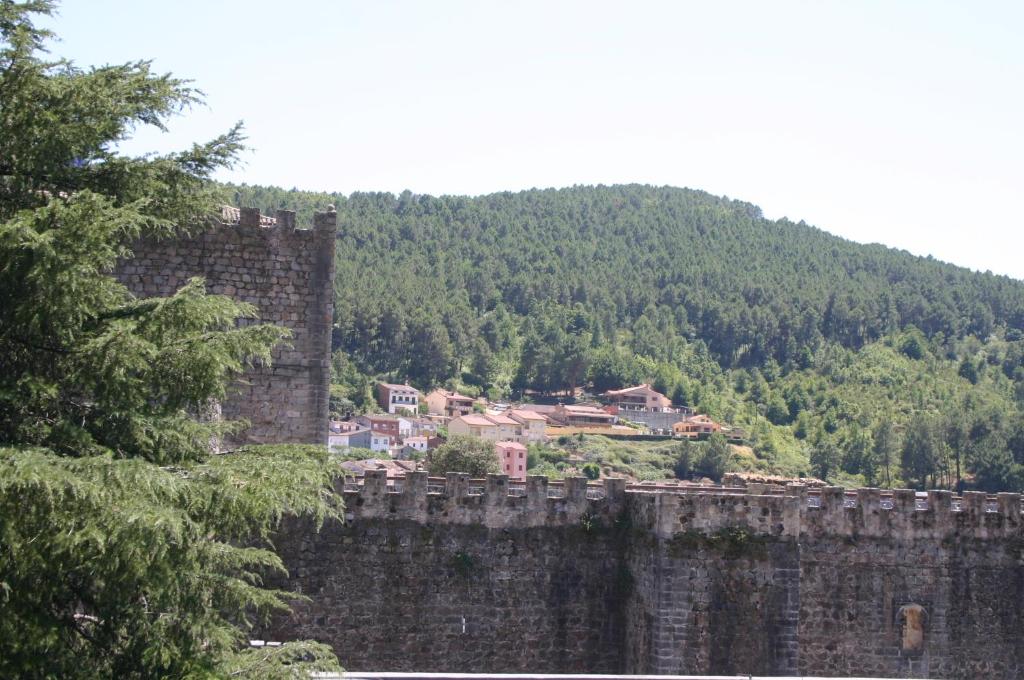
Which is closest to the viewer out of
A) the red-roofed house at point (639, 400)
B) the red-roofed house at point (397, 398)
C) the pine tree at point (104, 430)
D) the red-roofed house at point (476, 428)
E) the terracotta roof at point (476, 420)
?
the pine tree at point (104, 430)

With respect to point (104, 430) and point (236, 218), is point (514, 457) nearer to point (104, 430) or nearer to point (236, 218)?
point (236, 218)

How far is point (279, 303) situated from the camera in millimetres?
20188

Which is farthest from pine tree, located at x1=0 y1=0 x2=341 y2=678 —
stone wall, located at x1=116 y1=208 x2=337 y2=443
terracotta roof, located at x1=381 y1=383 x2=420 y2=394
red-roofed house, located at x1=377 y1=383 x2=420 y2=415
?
terracotta roof, located at x1=381 y1=383 x2=420 y2=394

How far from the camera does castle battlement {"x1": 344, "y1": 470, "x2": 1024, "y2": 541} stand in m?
20.3

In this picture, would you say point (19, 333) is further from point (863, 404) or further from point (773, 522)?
point (863, 404)

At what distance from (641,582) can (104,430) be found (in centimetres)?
1038

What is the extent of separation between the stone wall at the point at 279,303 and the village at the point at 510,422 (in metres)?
106

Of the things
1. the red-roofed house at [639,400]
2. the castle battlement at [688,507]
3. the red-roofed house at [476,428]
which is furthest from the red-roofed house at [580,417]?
the castle battlement at [688,507]

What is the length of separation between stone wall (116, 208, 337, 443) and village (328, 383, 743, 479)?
4156 inches

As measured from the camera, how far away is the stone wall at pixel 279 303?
20000 millimetres

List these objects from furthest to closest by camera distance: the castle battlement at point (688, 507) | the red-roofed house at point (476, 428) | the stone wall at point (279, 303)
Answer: the red-roofed house at point (476, 428) < the castle battlement at point (688, 507) < the stone wall at point (279, 303)

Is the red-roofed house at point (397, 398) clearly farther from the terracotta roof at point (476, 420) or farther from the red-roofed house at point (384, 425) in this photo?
the red-roofed house at point (384, 425)

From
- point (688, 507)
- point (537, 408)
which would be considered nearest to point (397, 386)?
point (537, 408)

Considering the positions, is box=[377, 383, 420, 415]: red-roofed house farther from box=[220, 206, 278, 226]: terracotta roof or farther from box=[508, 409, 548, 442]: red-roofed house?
box=[220, 206, 278, 226]: terracotta roof
